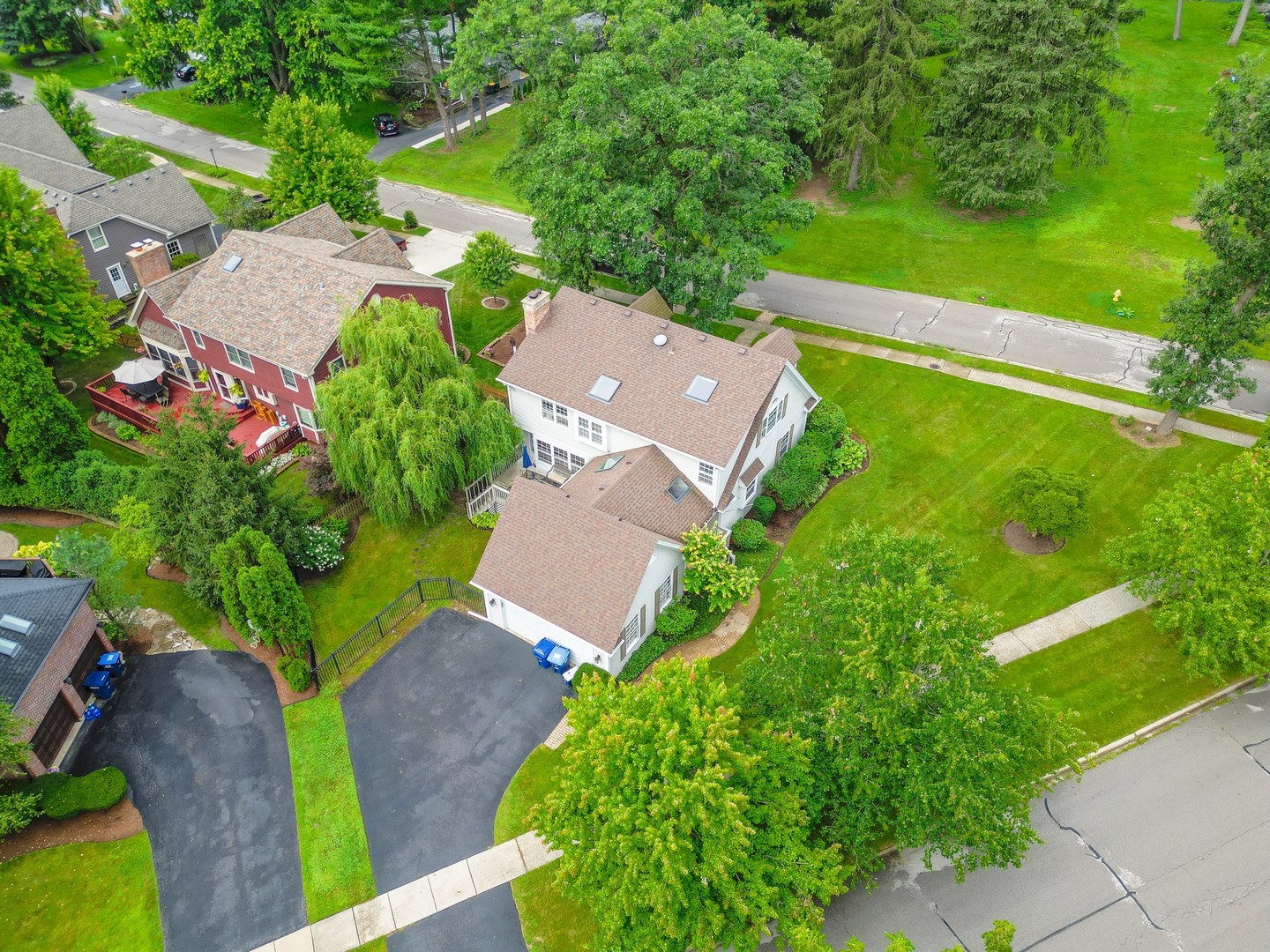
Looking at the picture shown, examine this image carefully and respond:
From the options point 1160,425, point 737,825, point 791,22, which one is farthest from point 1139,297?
point 737,825

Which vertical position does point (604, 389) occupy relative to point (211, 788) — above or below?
above

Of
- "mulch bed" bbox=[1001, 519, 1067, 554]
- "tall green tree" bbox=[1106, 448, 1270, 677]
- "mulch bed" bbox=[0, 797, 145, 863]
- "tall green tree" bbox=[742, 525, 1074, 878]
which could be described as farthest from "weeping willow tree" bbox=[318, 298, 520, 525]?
"tall green tree" bbox=[1106, 448, 1270, 677]

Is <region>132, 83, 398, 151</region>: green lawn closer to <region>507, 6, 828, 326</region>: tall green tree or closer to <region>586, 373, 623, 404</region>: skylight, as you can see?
<region>507, 6, 828, 326</region>: tall green tree

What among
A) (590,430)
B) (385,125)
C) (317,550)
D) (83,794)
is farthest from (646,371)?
(385,125)

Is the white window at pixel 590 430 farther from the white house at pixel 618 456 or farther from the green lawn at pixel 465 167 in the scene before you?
the green lawn at pixel 465 167

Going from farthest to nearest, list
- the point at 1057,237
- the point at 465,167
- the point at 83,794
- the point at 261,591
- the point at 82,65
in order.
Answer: the point at 82,65, the point at 465,167, the point at 1057,237, the point at 261,591, the point at 83,794

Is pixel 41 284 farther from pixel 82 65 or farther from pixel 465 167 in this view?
pixel 82 65

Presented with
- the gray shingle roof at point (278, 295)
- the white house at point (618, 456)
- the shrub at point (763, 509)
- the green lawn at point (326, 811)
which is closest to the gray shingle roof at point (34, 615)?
the green lawn at point (326, 811)

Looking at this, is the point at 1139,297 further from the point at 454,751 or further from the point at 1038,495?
the point at 454,751
